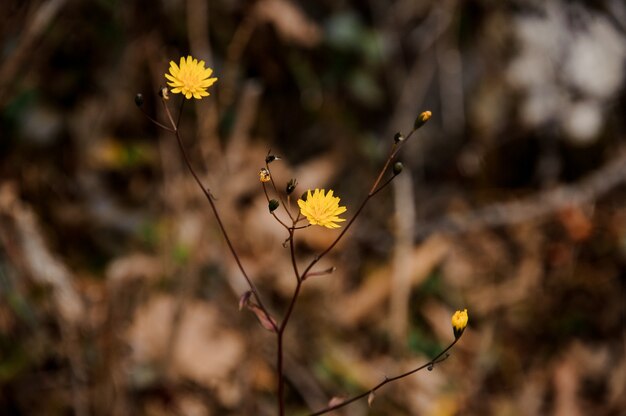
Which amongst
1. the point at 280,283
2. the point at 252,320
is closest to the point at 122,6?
the point at 280,283

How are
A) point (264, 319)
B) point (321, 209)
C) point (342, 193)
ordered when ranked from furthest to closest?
1. point (342, 193)
2. point (264, 319)
3. point (321, 209)

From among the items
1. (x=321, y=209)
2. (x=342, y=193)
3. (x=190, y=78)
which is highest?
(x=342, y=193)

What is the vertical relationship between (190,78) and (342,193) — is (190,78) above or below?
below

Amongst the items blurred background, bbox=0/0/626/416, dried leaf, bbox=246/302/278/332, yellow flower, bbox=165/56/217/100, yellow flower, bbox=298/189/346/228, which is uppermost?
blurred background, bbox=0/0/626/416

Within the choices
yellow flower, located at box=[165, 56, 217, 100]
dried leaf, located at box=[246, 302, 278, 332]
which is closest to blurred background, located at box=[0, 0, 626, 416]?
dried leaf, located at box=[246, 302, 278, 332]

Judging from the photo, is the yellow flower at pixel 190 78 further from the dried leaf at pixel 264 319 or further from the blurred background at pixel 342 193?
the blurred background at pixel 342 193

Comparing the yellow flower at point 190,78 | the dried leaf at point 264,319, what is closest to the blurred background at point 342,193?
the dried leaf at point 264,319

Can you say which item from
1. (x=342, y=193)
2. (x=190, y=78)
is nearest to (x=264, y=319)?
(x=190, y=78)

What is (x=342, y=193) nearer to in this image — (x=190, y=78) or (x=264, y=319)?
(x=264, y=319)

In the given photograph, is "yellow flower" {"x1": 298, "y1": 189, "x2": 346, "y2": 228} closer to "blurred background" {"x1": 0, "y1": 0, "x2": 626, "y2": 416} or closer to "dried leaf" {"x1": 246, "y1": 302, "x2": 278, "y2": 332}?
"dried leaf" {"x1": 246, "y1": 302, "x2": 278, "y2": 332}
